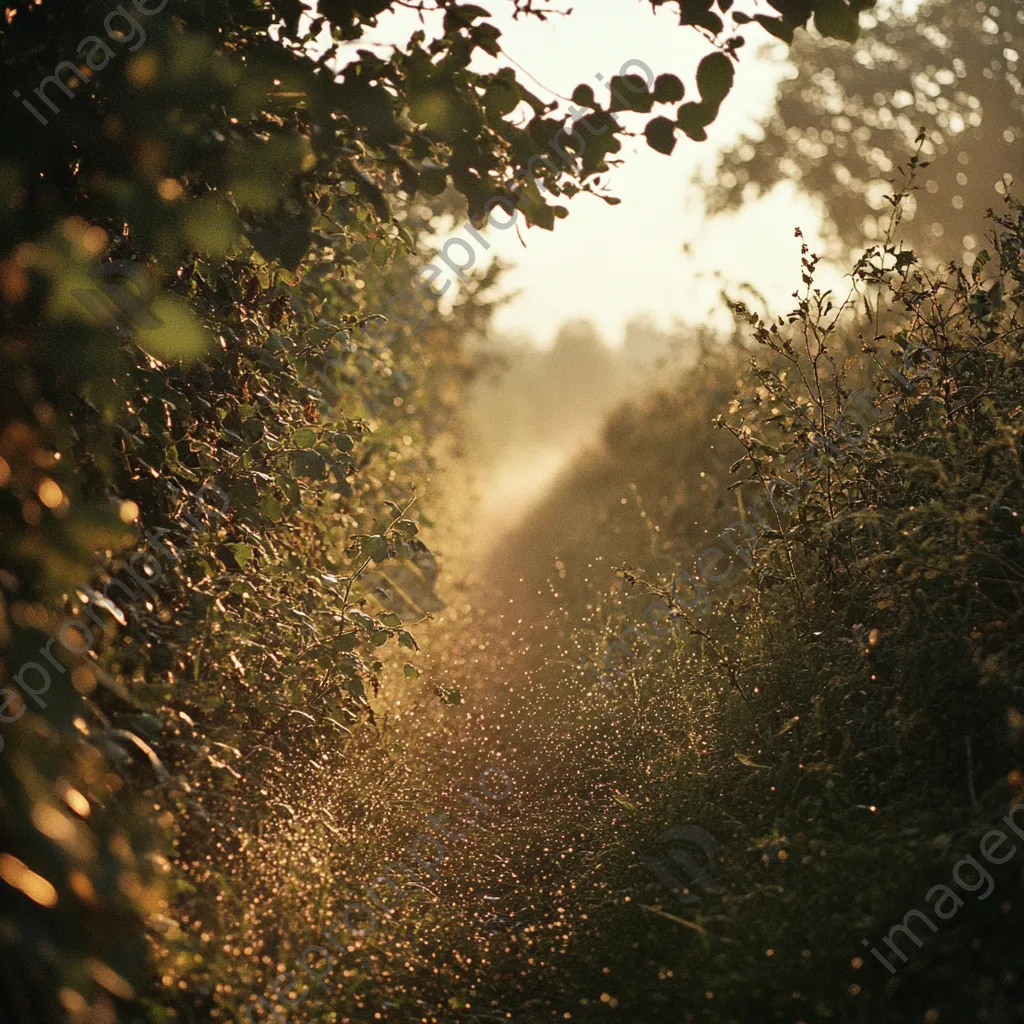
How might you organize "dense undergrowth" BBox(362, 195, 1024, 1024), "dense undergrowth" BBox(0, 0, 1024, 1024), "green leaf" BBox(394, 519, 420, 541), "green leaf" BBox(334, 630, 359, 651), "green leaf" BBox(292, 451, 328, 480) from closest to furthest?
"dense undergrowth" BBox(0, 0, 1024, 1024) → "dense undergrowth" BBox(362, 195, 1024, 1024) → "green leaf" BBox(292, 451, 328, 480) → "green leaf" BBox(334, 630, 359, 651) → "green leaf" BBox(394, 519, 420, 541)

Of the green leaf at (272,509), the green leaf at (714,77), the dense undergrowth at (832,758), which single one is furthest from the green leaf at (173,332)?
the dense undergrowth at (832,758)

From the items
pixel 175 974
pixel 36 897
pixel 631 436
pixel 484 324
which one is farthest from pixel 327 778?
pixel 484 324

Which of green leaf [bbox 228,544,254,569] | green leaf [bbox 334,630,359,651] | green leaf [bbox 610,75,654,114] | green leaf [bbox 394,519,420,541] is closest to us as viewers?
green leaf [bbox 610,75,654,114]

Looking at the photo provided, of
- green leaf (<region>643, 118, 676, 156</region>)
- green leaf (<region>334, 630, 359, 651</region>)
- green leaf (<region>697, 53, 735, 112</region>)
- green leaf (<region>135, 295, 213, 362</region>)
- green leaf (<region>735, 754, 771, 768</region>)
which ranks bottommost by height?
green leaf (<region>735, 754, 771, 768</region>)

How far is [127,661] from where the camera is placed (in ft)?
11.3

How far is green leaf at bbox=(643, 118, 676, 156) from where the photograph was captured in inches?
143

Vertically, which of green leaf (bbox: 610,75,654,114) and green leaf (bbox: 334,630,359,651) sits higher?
green leaf (bbox: 610,75,654,114)

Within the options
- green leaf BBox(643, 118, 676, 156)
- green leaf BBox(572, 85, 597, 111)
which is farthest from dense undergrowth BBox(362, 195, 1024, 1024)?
green leaf BBox(572, 85, 597, 111)

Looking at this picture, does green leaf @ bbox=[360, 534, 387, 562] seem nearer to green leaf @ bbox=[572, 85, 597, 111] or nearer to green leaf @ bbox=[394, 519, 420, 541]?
green leaf @ bbox=[394, 519, 420, 541]

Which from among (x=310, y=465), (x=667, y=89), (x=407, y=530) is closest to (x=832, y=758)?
(x=407, y=530)

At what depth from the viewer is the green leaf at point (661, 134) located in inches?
143

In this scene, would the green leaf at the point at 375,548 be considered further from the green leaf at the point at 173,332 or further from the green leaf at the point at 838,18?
the green leaf at the point at 838,18

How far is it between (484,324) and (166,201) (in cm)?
1670

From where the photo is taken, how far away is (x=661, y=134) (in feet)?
12.0
